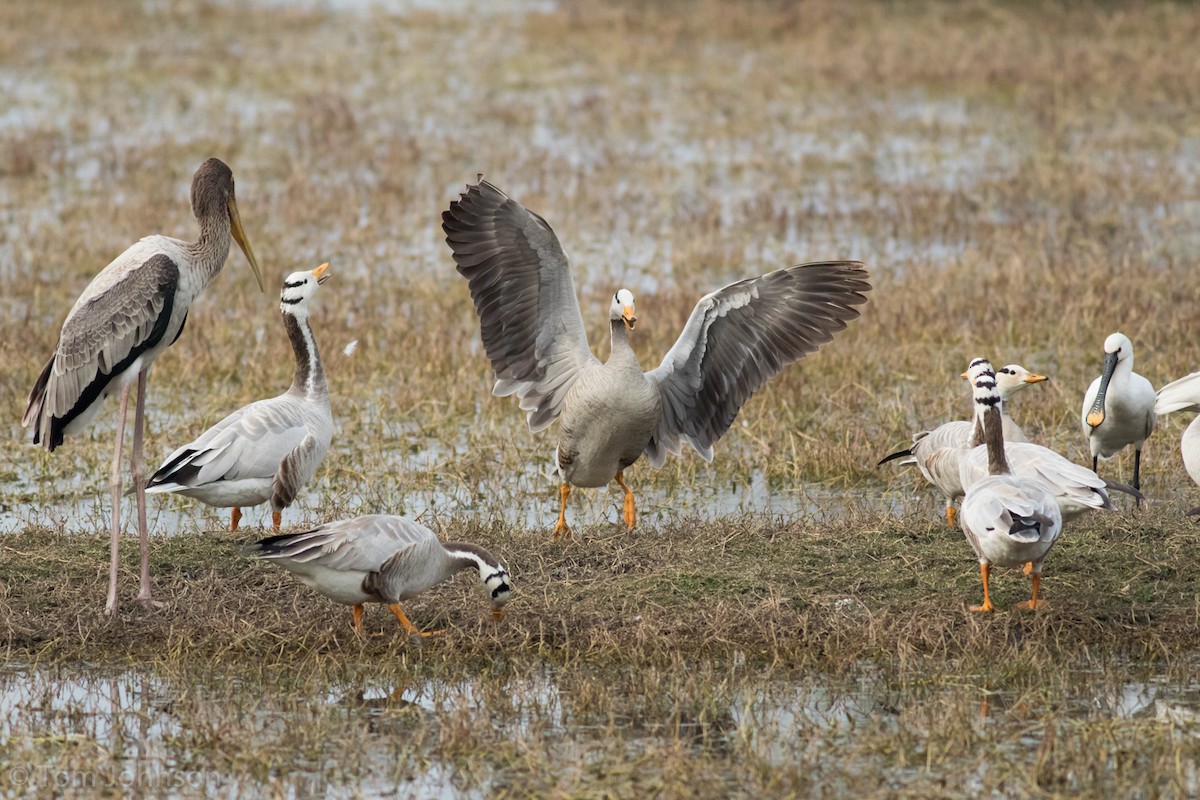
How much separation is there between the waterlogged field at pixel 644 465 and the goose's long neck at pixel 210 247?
1.37 m

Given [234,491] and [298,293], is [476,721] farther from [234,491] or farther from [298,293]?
[298,293]

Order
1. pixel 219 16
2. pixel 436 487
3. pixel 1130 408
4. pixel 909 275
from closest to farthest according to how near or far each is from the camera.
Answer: pixel 1130 408 → pixel 436 487 → pixel 909 275 → pixel 219 16

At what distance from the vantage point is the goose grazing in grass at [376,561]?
20.3 feet

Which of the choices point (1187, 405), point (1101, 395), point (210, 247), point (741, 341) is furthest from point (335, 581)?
point (1187, 405)

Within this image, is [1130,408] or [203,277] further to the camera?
[1130,408]

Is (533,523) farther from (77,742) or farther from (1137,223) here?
(1137,223)


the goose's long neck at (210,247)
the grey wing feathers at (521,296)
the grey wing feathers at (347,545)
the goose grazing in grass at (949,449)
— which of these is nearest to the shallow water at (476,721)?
the grey wing feathers at (347,545)

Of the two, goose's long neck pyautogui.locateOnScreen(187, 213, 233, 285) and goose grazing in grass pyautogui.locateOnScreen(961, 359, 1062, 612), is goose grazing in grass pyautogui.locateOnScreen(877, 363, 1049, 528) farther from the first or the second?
goose's long neck pyautogui.locateOnScreen(187, 213, 233, 285)

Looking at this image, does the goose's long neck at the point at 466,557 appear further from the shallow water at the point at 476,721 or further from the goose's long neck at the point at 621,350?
the goose's long neck at the point at 621,350

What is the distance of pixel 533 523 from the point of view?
852cm

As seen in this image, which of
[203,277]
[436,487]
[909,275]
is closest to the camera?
[203,277]

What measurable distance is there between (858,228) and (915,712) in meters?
9.52

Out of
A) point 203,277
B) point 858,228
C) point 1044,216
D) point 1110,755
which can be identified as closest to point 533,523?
point 203,277

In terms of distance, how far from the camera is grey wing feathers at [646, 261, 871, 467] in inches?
324
